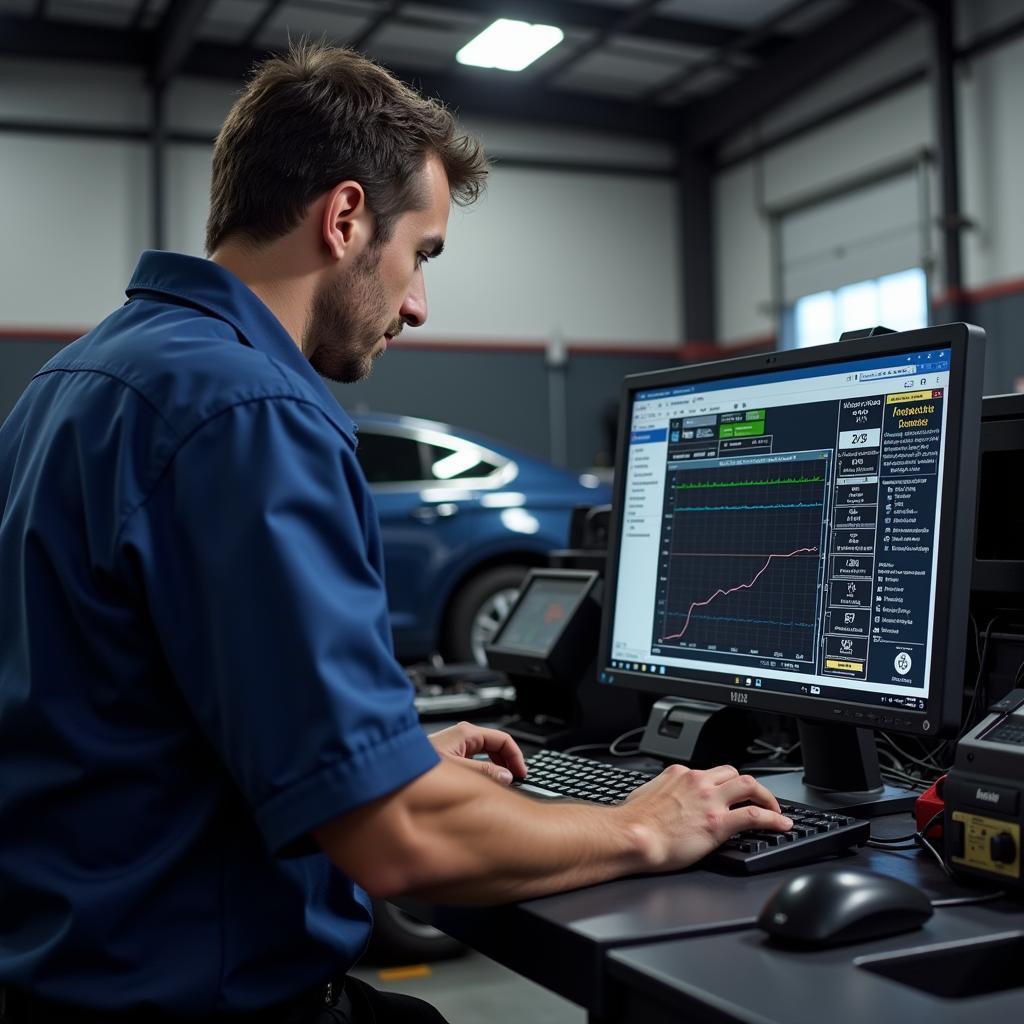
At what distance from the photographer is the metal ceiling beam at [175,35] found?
23.1 feet

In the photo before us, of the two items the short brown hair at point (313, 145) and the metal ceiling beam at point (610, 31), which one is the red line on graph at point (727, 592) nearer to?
the short brown hair at point (313, 145)

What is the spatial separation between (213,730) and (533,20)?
7112 mm

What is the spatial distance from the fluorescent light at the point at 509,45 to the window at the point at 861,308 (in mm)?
2355

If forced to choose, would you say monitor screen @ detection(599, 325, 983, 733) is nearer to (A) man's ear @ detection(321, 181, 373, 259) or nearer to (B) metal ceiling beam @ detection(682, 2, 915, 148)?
(A) man's ear @ detection(321, 181, 373, 259)

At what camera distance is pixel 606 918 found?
985 mm

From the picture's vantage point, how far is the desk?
94cm

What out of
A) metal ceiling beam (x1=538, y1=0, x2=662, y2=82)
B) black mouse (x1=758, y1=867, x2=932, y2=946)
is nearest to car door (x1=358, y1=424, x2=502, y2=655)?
metal ceiling beam (x1=538, y1=0, x2=662, y2=82)

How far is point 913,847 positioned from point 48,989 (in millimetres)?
758

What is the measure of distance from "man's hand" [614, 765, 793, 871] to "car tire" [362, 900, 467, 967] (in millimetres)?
1866

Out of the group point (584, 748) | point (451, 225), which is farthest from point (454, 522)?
point (584, 748)

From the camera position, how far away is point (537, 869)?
102 cm

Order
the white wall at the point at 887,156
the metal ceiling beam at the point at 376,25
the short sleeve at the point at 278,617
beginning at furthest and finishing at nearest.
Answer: the metal ceiling beam at the point at 376,25 < the white wall at the point at 887,156 < the short sleeve at the point at 278,617

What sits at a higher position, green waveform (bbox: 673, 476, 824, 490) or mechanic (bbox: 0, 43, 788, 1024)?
green waveform (bbox: 673, 476, 824, 490)

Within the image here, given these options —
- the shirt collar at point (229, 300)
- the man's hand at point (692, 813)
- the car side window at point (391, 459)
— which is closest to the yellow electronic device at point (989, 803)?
the man's hand at point (692, 813)
